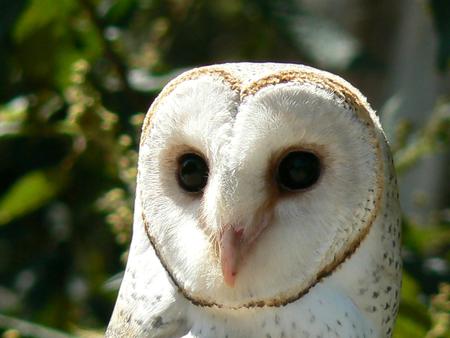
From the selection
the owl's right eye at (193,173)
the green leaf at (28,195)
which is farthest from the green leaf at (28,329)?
the owl's right eye at (193,173)

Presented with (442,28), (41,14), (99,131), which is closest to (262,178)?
(99,131)

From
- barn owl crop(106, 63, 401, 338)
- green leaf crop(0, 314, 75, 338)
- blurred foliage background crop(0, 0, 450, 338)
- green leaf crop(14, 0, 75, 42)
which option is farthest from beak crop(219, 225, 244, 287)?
green leaf crop(14, 0, 75, 42)

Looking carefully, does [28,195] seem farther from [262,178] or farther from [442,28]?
[262,178]

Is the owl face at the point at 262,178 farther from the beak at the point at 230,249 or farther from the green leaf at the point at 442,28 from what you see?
the green leaf at the point at 442,28

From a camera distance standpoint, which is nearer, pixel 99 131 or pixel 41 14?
pixel 99 131

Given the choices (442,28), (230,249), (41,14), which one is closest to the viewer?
(230,249)

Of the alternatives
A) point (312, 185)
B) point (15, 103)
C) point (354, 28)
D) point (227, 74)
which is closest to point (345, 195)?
point (312, 185)

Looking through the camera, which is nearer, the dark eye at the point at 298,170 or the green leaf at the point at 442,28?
the dark eye at the point at 298,170
